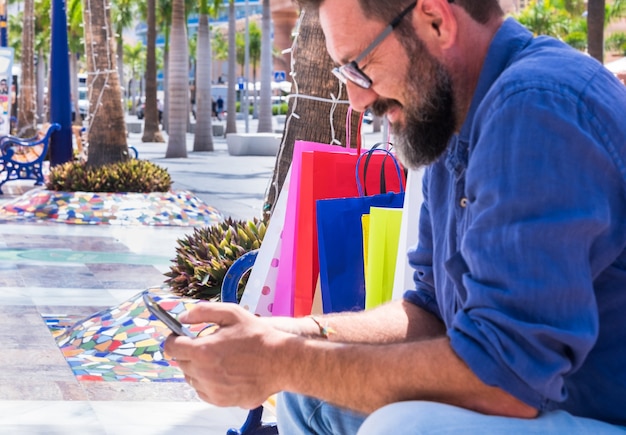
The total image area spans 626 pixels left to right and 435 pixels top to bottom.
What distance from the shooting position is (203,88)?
101ft

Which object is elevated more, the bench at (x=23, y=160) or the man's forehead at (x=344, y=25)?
the man's forehead at (x=344, y=25)

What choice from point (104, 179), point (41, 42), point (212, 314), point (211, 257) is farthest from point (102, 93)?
point (41, 42)

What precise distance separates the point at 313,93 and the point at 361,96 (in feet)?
13.1

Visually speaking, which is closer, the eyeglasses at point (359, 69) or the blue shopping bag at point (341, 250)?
the eyeglasses at point (359, 69)

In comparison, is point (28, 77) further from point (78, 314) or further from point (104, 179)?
point (78, 314)

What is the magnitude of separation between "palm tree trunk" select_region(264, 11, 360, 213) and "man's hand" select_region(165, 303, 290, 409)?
4191mm

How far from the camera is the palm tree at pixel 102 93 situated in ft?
44.8

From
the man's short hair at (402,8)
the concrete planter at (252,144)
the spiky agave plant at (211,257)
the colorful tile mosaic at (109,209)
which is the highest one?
the man's short hair at (402,8)

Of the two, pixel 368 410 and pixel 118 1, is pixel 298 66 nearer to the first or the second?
pixel 368 410

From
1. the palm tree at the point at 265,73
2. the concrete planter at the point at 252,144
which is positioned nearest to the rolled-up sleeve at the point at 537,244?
the concrete planter at the point at 252,144

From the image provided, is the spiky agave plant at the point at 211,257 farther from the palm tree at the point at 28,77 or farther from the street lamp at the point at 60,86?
the palm tree at the point at 28,77

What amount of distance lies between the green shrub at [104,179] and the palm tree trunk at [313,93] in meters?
6.93

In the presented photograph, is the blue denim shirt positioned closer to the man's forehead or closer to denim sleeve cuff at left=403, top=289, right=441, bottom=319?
the man's forehead

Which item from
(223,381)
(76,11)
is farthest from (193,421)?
(76,11)
